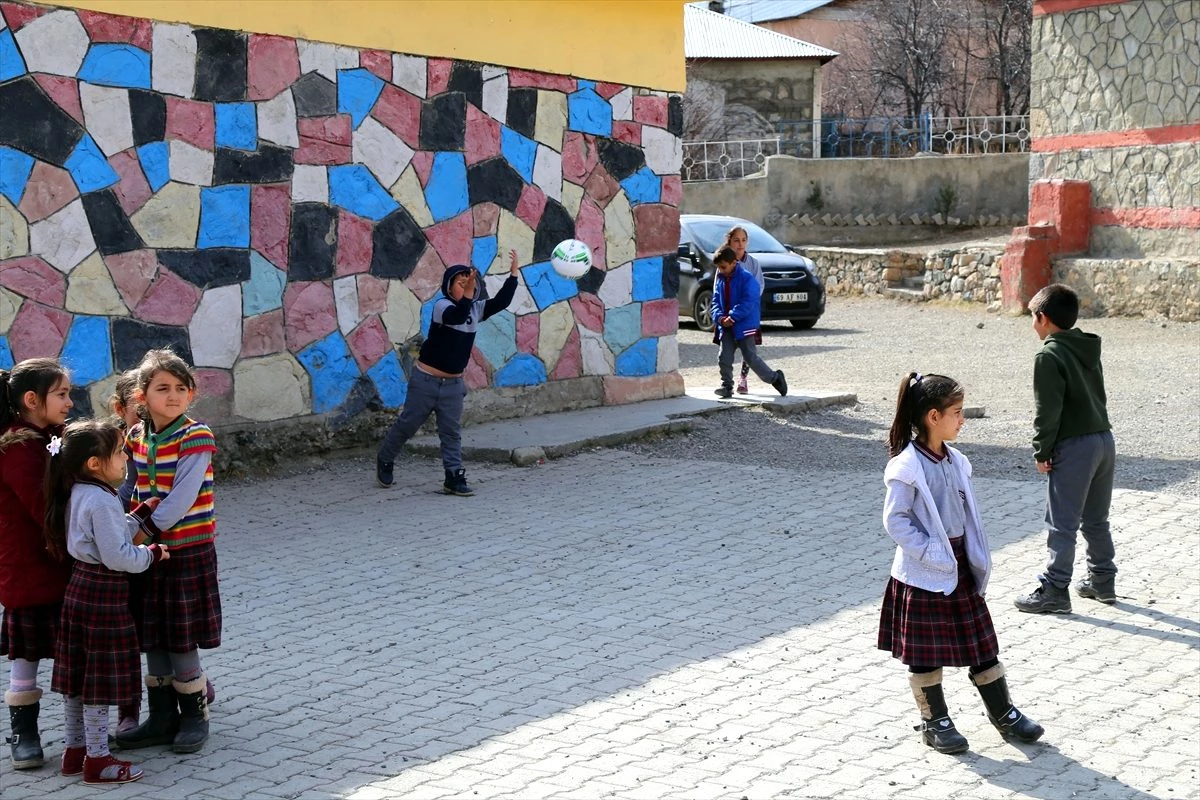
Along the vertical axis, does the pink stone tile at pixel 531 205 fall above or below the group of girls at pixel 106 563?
above

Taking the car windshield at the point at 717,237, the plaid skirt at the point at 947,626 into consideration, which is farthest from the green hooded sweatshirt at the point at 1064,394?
the car windshield at the point at 717,237

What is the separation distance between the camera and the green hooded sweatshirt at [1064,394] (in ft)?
23.2

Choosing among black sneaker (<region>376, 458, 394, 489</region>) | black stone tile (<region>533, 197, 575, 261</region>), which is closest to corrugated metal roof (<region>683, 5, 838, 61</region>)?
black stone tile (<region>533, 197, 575, 261</region>)

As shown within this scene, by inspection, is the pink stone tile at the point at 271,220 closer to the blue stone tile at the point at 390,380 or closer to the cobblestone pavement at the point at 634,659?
the blue stone tile at the point at 390,380

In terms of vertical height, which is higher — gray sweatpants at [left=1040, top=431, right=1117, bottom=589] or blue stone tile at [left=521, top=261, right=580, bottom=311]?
blue stone tile at [left=521, top=261, right=580, bottom=311]

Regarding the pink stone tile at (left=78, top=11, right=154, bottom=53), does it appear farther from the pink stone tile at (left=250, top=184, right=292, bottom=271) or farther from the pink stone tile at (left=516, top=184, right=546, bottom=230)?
the pink stone tile at (left=516, top=184, right=546, bottom=230)

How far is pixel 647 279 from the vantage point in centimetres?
1312

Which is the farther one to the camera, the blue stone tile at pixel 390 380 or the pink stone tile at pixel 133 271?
the blue stone tile at pixel 390 380

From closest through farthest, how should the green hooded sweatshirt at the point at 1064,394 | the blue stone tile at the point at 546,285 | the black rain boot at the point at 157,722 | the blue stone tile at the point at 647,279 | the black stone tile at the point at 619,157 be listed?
the black rain boot at the point at 157,722
the green hooded sweatshirt at the point at 1064,394
the blue stone tile at the point at 546,285
the black stone tile at the point at 619,157
the blue stone tile at the point at 647,279

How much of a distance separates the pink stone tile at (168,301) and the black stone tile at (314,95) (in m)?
1.55

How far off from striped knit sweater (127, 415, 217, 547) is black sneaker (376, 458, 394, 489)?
4.59m

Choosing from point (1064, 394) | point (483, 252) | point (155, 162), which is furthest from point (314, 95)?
point (1064, 394)

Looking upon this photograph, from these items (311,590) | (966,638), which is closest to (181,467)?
(311,590)

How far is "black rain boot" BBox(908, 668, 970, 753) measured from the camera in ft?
17.3
